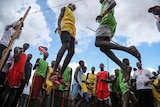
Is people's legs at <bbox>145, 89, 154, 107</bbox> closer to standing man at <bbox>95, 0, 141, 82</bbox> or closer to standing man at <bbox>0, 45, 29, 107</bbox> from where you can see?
standing man at <bbox>95, 0, 141, 82</bbox>

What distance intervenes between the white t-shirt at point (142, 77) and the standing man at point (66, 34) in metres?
3.05

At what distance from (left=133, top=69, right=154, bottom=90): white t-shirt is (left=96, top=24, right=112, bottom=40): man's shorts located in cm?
323

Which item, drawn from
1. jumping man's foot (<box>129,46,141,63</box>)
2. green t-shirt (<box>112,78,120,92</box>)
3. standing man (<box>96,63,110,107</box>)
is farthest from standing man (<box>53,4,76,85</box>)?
green t-shirt (<box>112,78,120,92</box>)

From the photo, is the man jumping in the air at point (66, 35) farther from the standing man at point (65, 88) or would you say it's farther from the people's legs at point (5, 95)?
the standing man at point (65, 88)

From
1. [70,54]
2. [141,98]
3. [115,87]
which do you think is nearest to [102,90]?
[115,87]

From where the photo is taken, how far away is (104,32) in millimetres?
4191

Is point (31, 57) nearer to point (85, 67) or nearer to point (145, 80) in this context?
point (85, 67)

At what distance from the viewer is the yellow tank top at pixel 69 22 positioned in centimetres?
482

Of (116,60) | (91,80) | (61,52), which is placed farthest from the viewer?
(91,80)

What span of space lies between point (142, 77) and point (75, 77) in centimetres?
238

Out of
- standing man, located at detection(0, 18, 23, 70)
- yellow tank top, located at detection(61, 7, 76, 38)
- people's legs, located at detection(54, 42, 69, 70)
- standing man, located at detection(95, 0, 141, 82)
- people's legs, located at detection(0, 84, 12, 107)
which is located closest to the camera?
standing man, located at detection(95, 0, 141, 82)

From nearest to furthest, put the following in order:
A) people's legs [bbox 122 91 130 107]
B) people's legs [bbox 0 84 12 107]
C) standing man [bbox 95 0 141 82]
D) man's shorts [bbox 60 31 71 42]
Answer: standing man [bbox 95 0 141 82], man's shorts [bbox 60 31 71 42], people's legs [bbox 0 84 12 107], people's legs [bbox 122 91 130 107]

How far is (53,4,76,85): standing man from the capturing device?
461cm

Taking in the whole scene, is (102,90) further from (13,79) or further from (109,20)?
(109,20)
